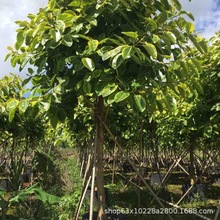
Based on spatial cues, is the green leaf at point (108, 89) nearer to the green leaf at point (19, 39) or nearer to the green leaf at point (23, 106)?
the green leaf at point (23, 106)

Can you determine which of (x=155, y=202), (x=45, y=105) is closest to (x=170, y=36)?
(x=45, y=105)

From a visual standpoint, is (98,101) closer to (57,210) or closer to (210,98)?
(210,98)

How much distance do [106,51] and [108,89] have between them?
231 millimetres

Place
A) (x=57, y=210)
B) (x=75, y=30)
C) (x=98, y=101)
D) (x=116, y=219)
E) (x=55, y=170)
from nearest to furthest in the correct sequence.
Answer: (x=75, y=30) → (x=98, y=101) → (x=116, y=219) → (x=57, y=210) → (x=55, y=170)

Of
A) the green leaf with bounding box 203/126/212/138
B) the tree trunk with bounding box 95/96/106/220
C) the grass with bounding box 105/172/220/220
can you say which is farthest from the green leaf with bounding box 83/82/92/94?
the grass with bounding box 105/172/220/220

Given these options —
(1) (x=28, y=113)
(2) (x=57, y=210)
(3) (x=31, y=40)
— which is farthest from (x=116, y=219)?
(2) (x=57, y=210)

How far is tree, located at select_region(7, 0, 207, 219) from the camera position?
1819mm

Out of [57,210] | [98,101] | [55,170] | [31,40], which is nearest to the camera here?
[31,40]

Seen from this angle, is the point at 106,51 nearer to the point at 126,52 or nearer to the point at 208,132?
the point at 126,52

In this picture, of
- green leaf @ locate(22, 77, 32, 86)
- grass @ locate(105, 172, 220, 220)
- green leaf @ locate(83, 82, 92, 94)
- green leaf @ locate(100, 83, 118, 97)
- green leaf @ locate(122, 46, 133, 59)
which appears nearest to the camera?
green leaf @ locate(122, 46, 133, 59)

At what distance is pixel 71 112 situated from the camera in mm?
2170

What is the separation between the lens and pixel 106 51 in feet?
6.01

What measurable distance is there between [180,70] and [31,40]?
1036 millimetres

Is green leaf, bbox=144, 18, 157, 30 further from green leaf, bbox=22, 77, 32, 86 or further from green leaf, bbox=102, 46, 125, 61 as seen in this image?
green leaf, bbox=22, 77, 32, 86
